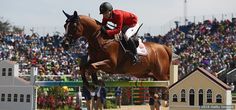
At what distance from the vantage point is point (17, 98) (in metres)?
12.2

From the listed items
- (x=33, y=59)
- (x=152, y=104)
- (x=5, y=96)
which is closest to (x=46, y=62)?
(x=33, y=59)

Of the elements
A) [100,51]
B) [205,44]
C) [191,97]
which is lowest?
[191,97]

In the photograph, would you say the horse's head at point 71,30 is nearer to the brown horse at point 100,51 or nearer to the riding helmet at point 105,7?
the brown horse at point 100,51

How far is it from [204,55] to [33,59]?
8984 mm

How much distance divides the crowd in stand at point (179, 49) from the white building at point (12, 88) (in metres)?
9.18

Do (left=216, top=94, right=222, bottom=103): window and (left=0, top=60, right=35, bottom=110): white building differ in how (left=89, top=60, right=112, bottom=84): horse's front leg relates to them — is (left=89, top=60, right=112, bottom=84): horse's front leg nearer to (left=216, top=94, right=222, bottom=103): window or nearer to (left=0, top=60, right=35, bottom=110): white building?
(left=216, top=94, right=222, bottom=103): window

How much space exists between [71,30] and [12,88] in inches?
200

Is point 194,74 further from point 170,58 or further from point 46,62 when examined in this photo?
point 46,62

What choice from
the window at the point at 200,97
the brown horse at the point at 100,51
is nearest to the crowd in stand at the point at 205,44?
the brown horse at the point at 100,51

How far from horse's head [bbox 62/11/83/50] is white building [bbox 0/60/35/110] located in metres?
3.86

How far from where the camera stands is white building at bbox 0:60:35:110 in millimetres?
11781

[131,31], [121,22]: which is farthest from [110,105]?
[121,22]

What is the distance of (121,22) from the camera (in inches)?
332

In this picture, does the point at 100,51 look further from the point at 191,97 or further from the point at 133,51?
the point at 191,97
